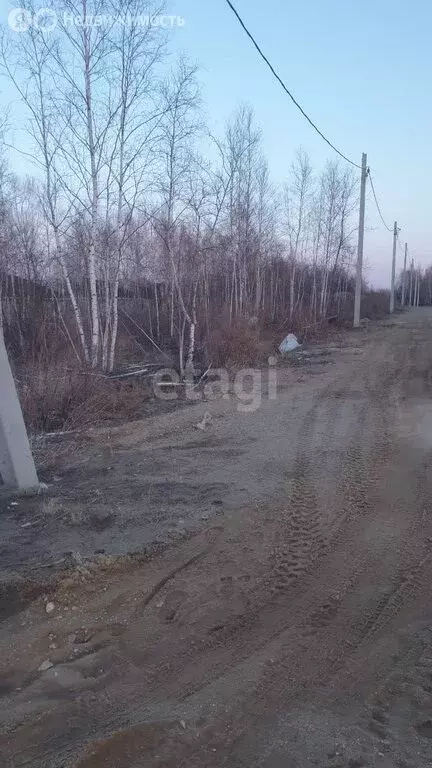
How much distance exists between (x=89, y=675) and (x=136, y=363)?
1146cm

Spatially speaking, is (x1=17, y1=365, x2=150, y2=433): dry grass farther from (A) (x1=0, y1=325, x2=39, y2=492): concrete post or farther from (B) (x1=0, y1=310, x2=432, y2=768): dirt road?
(B) (x1=0, y1=310, x2=432, y2=768): dirt road

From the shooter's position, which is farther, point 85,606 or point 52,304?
point 52,304

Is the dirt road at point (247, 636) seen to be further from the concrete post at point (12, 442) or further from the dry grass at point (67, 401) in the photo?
the dry grass at point (67, 401)

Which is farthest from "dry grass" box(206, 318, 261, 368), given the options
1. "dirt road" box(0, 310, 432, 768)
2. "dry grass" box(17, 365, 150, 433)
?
"dirt road" box(0, 310, 432, 768)

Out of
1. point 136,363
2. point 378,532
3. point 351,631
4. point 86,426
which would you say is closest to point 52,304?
point 136,363

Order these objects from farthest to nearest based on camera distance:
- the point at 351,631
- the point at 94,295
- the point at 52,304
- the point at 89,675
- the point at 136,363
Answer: the point at 52,304 < the point at 136,363 < the point at 94,295 < the point at 351,631 < the point at 89,675

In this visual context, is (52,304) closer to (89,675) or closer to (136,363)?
(136,363)

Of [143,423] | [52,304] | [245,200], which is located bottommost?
[143,423]

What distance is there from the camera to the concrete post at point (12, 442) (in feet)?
17.0

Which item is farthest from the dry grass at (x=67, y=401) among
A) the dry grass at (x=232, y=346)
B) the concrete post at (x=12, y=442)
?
the dry grass at (x=232, y=346)

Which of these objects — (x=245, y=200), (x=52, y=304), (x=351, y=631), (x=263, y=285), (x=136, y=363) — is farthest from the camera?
(x=263, y=285)

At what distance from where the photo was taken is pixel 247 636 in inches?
122

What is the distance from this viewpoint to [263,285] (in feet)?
90.8

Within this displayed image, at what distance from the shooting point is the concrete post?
5168mm
